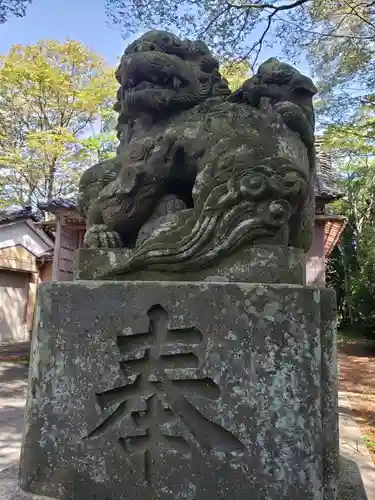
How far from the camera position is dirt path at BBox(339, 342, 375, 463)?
5.32 meters

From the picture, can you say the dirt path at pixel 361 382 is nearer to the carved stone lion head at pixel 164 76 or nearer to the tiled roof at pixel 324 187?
the tiled roof at pixel 324 187

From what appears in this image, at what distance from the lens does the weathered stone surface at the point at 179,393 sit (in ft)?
4.60

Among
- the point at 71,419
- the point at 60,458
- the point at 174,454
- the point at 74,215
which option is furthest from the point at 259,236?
the point at 74,215

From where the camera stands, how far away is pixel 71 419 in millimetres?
1550

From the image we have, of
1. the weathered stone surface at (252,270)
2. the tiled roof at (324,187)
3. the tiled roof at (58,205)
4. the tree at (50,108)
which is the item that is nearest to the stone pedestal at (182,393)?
the weathered stone surface at (252,270)

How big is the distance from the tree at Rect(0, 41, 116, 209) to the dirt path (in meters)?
8.66

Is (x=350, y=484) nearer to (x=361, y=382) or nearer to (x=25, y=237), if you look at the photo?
(x=361, y=382)

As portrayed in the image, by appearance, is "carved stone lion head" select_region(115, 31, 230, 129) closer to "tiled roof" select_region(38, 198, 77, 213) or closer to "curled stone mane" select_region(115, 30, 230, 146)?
"curled stone mane" select_region(115, 30, 230, 146)

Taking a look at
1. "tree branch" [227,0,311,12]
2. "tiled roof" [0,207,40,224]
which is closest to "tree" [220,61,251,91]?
"tree branch" [227,0,311,12]

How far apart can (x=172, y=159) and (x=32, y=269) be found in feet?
40.8

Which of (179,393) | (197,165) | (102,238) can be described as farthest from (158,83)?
(179,393)

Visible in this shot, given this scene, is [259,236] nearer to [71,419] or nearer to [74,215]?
[71,419]

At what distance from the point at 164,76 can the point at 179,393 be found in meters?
1.41

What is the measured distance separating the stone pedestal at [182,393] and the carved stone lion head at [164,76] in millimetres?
938
